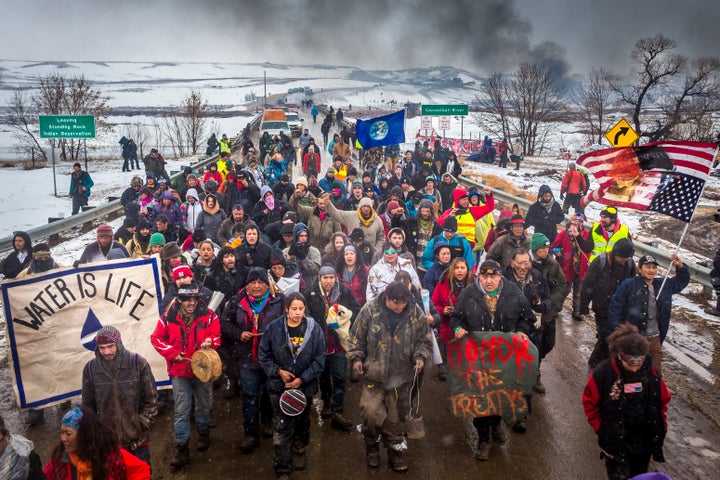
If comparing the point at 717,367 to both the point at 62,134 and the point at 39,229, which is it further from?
the point at 62,134

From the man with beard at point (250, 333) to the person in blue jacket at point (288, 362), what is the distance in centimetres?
43

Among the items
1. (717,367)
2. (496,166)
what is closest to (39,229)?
(717,367)

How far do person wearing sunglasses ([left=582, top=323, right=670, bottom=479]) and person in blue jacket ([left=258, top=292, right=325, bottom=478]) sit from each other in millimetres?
2475

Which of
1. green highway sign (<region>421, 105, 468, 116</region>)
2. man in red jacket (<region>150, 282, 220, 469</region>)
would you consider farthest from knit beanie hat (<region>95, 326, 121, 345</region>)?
green highway sign (<region>421, 105, 468, 116</region>)

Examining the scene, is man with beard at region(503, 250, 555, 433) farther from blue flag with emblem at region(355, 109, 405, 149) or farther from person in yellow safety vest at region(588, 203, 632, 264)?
blue flag with emblem at region(355, 109, 405, 149)

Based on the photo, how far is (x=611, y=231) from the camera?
26.2 ft

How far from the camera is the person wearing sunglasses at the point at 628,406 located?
3928 millimetres

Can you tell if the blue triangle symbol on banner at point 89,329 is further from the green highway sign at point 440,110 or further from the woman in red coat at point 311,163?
the green highway sign at point 440,110

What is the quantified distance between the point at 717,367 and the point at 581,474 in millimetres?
3333

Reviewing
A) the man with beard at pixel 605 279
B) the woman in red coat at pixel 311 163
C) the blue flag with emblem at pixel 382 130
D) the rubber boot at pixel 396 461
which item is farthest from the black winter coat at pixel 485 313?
the woman in red coat at pixel 311 163

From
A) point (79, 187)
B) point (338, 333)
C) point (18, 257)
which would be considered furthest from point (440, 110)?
point (338, 333)

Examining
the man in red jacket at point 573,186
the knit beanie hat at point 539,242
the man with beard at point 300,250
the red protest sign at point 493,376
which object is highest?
the man in red jacket at point 573,186

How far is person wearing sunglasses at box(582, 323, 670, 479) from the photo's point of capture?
3.93m

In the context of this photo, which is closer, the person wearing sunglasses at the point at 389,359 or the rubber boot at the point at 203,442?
the person wearing sunglasses at the point at 389,359
